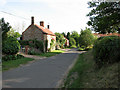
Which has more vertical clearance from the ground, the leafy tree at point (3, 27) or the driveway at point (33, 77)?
the leafy tree at point (3, 27)

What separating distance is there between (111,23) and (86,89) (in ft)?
14.6

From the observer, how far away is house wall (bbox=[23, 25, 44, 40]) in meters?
24.2

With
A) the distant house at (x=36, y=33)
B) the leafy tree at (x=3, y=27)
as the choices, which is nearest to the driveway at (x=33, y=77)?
the leafy tree at (x=3, y=27)

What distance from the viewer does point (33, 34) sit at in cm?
2536

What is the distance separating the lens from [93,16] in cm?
746

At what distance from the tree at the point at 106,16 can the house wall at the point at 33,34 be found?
17792 millimetres

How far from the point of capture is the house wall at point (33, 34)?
24.2 meters

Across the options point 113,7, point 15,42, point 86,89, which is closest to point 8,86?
point 86,89

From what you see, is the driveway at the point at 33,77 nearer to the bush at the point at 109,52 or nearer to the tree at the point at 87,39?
the bush at the point at 109,52

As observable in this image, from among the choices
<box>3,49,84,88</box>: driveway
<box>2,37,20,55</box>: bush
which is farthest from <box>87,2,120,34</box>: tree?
<box>2,37,20,55</box>: bush

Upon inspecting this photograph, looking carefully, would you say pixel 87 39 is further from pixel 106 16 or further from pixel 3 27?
pixel 3 27

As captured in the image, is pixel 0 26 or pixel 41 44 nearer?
pixel 0 26

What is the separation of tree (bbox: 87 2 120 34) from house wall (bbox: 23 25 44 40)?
700 inches

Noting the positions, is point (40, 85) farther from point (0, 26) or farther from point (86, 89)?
point (0, 26)
